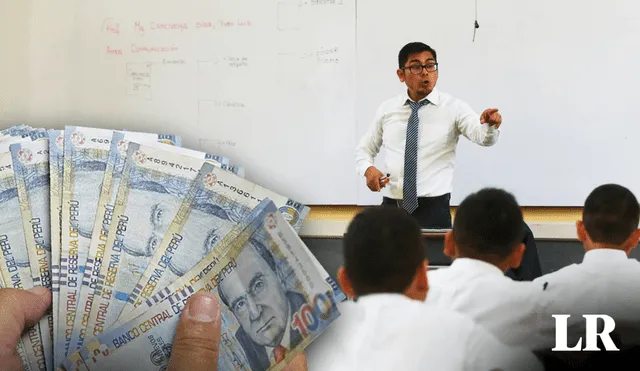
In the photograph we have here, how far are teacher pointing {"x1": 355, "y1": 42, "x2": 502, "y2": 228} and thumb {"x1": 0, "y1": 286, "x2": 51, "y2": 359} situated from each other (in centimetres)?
57

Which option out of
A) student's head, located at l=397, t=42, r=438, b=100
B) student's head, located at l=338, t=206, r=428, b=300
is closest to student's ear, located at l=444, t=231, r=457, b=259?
student's head, located at l=338, t=206, r=428, b=300

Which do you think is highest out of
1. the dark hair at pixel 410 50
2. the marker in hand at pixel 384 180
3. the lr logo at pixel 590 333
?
the dark hair at pixel 410 50

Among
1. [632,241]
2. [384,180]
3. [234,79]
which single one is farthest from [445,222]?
[234,79]

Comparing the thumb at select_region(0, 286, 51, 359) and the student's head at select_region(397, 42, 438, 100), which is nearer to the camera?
the thumb at select_region(0, 286, 51, 359)

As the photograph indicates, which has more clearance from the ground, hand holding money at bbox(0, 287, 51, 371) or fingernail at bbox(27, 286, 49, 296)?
fingernail at bbox(27, 286, 49, 296)

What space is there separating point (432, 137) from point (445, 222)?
0.49 feet

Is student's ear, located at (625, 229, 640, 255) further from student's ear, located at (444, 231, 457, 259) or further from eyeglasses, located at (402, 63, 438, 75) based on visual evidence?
eyeglasses, located at (402, 63, 438, 75)

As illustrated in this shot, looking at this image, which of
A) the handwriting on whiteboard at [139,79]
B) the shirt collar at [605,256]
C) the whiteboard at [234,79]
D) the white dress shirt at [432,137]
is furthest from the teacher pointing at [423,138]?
the handwriting on whiteboard at [139,79]

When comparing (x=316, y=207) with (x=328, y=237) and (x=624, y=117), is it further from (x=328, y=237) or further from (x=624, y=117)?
(x=624, y=117)

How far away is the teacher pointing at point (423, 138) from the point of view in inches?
38.1

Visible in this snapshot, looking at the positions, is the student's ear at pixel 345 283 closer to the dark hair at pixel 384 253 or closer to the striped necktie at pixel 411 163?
the dark hair at pixel 384 253

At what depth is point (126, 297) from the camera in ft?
2.96

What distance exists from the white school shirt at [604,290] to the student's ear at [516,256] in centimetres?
6

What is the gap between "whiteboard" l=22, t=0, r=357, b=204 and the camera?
113 centimetres
